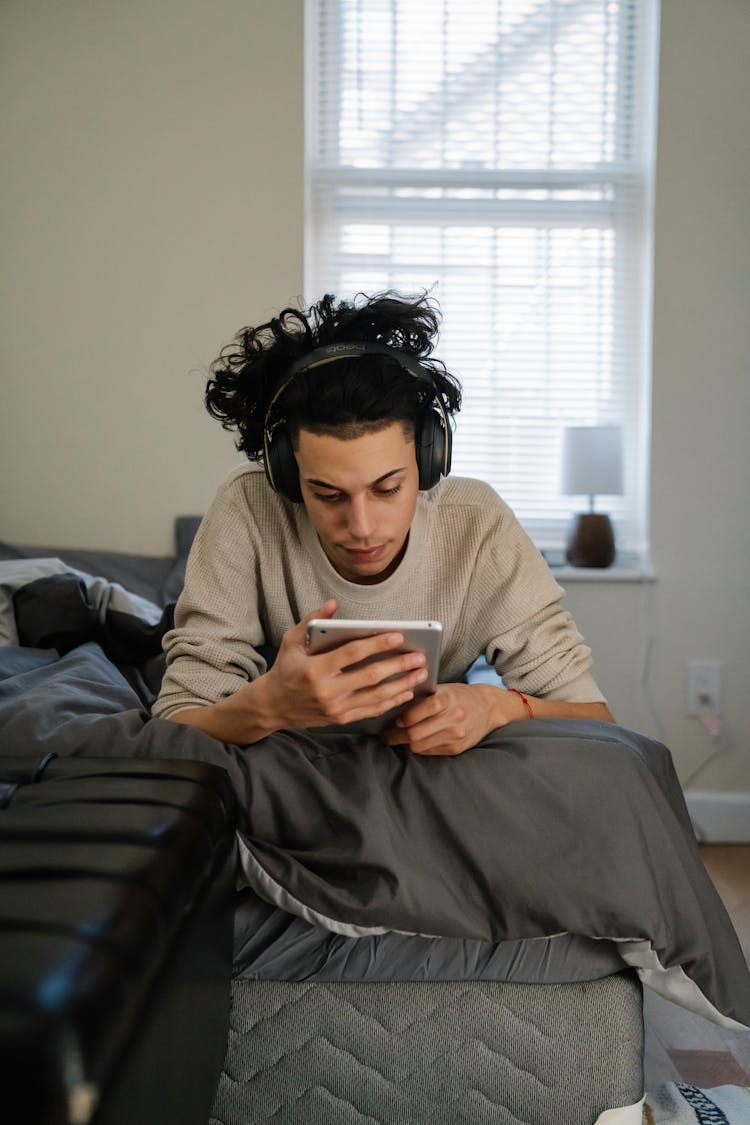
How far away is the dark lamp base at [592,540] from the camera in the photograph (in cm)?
275

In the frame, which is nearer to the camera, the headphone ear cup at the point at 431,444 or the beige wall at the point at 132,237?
the headphone ear cup at the point at 431,444

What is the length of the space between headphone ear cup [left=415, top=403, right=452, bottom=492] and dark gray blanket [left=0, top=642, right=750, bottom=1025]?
16.7 inches

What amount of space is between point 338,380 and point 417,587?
0.34m

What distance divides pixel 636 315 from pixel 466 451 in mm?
644

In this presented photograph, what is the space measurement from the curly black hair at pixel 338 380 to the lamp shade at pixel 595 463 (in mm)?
1240

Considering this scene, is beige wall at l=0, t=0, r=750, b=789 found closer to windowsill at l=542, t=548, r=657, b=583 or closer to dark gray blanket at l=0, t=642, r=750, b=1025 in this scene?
windowsill at l=542, t=548, r=657, b=583

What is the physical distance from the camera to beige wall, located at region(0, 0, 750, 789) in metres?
2.73

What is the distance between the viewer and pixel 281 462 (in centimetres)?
132

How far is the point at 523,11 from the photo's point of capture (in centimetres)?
289

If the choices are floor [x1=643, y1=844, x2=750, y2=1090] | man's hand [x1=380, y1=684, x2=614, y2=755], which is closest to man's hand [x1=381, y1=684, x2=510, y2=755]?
man's hand [x1=380, y1=684, x2=614, y2=755]

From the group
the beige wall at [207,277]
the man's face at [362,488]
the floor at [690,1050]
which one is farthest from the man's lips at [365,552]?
the beige wall at [207,277]

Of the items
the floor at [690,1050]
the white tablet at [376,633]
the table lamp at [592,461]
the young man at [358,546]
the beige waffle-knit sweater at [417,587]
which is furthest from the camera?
the table lamp at [592,461]

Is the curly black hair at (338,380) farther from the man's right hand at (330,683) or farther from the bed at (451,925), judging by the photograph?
the bed at (451,925)

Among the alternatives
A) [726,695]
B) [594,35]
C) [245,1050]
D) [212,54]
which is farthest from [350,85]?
[245,1050]
